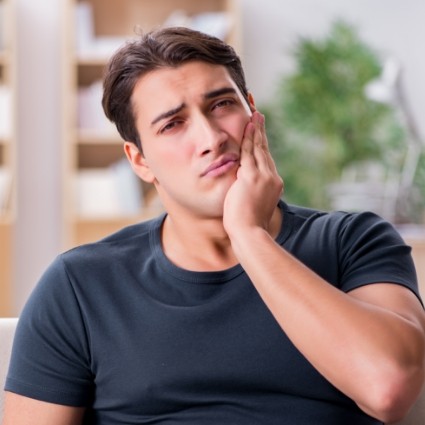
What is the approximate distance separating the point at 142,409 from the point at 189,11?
417cm

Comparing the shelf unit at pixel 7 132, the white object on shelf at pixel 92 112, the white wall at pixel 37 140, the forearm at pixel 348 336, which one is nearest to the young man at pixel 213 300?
the forearm at pixel 348 336

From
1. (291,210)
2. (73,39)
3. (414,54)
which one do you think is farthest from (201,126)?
(414,54)

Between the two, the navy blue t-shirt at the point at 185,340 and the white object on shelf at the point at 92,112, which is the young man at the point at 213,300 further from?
the white object on shelf at the point at 92,112

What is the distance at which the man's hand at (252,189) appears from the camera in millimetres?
1377

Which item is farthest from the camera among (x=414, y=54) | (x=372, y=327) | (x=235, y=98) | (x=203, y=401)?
(x=414, y=54)

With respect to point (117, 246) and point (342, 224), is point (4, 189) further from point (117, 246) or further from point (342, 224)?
point (342, 224)

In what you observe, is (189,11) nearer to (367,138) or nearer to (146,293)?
(367,138)

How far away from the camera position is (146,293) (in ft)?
4.77

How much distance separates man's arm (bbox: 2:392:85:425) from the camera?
4.47 feet

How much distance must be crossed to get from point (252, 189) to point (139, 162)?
0.33 meters

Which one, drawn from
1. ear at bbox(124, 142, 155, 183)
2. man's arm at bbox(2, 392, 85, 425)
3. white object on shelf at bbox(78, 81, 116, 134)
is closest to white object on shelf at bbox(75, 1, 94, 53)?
white object on shelf at bbox(78, 81, 116, 134)

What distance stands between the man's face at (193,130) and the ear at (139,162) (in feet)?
0.24

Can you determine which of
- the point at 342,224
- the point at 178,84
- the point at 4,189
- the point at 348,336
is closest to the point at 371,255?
the point at 342,224

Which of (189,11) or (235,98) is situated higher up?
(189,11)
